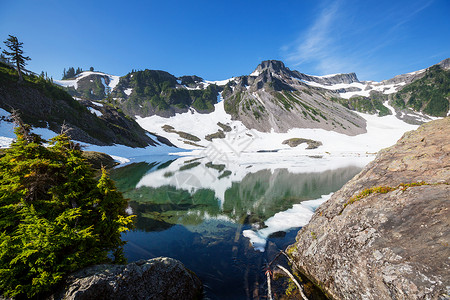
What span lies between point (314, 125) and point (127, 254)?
155418mm

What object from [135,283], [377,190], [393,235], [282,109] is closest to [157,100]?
[282,109]

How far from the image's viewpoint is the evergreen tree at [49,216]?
516 cm

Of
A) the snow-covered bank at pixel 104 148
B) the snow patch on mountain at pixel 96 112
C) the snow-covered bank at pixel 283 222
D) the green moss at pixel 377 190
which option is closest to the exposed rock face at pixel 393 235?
the green moss at pixel 377 190

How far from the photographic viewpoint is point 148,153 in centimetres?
7612

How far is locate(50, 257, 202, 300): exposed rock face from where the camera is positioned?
18.1ft

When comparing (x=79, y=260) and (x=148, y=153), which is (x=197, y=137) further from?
(x=79, y=260)

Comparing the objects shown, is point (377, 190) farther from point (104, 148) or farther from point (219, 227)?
point (104, 148)

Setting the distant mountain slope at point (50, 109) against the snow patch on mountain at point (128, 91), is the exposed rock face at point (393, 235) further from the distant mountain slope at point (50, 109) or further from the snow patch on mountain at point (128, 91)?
the snow patch on mountain at point (128, 91)

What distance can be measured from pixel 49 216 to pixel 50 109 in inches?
2702

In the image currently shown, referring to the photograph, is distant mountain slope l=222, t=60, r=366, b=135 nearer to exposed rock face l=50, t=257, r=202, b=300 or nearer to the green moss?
the green moss

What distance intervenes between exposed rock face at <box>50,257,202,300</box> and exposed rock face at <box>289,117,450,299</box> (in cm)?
608

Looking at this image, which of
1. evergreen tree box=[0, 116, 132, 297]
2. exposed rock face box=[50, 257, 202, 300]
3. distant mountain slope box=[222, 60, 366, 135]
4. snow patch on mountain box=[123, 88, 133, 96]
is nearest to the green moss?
exposed rock face box=[50, 257, 202, 300]

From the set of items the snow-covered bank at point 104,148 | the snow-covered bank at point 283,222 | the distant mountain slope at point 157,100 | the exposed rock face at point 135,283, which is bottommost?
the snow-covered bank at point 283,222

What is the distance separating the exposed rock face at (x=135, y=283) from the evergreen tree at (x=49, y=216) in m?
0.52
